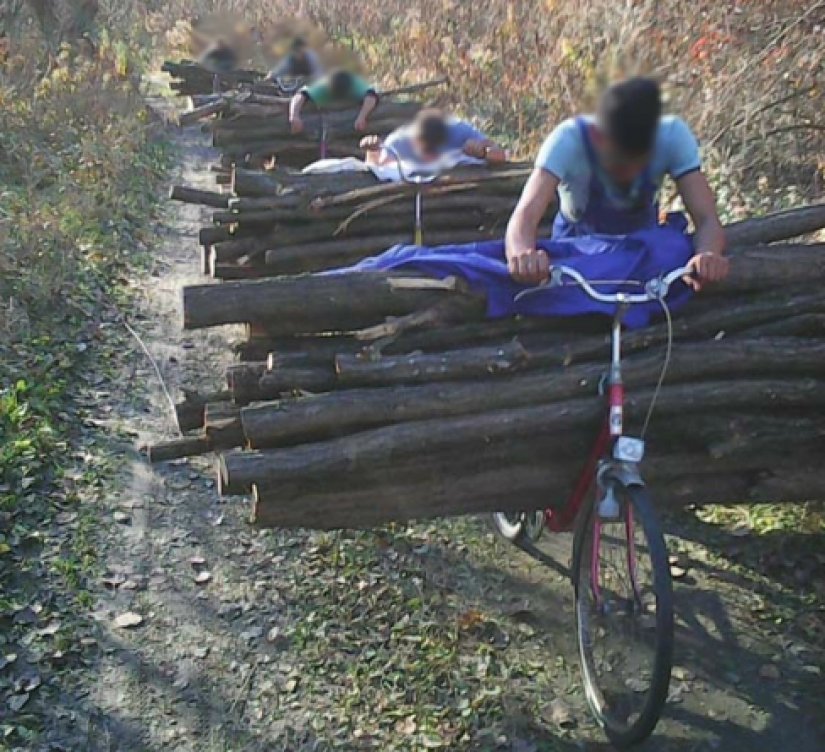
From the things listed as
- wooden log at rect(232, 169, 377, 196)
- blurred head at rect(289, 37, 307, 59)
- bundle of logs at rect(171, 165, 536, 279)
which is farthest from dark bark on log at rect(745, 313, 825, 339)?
blurred head at rect(289, 37, 307, 59)

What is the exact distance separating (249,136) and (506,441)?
514cm

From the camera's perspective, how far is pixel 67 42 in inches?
569

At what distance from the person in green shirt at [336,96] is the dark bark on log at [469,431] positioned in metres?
4.76

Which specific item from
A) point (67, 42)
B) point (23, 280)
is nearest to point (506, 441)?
point (23, 280)

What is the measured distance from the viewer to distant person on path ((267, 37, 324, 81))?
29.1 ft

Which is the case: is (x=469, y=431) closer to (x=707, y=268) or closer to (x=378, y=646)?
(x=707, y=268)

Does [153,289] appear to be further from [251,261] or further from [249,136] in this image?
[251,261]

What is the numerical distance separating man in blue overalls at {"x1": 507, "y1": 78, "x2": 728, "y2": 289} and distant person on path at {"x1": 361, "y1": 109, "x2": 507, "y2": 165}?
2.22 metres

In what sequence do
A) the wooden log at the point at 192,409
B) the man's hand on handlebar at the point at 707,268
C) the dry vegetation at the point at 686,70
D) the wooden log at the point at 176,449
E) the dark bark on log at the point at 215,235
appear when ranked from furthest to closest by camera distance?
1. the dry vegetation at the point at 686,70
2. the dark bark on log at the point at 215,235
3. the wooden log at the point at 192,409
4. the wooden log at the point at 176,449
5. the man's hand on handlebar at the point at 707,268

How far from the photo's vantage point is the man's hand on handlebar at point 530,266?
3342 mm

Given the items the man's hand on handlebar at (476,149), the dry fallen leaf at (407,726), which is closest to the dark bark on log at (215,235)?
the man's hand on handlebar at (476,149)

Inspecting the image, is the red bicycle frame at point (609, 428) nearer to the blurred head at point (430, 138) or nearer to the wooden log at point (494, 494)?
the wooden log at point (494, 494)

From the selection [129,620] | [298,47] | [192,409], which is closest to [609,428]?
[192,409]

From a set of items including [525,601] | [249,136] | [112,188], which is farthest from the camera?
[112,188]
